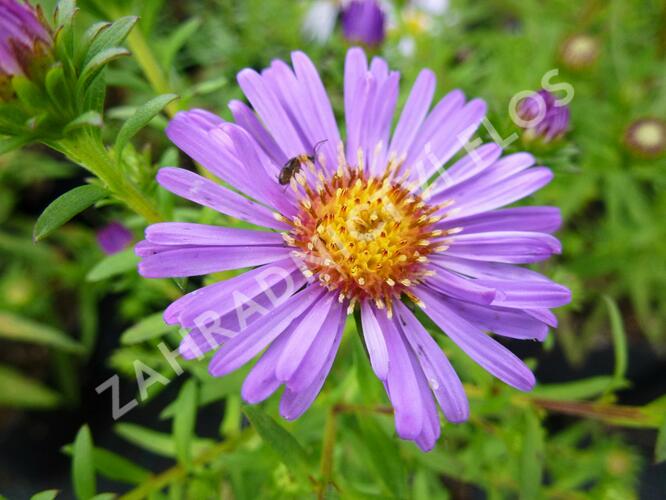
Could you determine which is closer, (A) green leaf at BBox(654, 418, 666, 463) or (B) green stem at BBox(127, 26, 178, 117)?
(A) green leaf at BBox(654, 418, 666, 463)

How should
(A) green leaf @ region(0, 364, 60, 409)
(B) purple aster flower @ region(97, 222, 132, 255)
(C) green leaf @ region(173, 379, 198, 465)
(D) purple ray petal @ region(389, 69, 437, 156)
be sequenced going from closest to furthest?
(D) purple ray petal @ region(389, 69, 437, 156) < (C) green leaf @ region(173, 379, 198, 465) < (B) purple aster flower @ region(97, 222, 132, 255) < (A) green leaf @ region(0, 364, 60, 409)

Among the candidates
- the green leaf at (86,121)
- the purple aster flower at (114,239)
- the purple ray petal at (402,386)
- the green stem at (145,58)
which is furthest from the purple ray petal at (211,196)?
the purple aster flower at (114,239)

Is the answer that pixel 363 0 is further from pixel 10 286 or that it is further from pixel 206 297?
pixel 10 286

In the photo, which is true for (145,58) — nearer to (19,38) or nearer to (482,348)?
(19,38)

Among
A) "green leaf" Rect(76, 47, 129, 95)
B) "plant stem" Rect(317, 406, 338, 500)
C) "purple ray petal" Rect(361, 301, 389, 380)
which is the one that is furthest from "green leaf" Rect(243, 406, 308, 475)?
"green leaf" Rect(76, 47, 129, 95)

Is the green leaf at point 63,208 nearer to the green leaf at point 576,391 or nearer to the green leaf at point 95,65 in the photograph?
the green leaf at point 95,65

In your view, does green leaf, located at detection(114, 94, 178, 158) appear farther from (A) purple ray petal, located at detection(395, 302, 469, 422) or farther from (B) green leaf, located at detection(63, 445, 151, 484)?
(B) green leaf, located at detection(63, 445, 151, 484)
